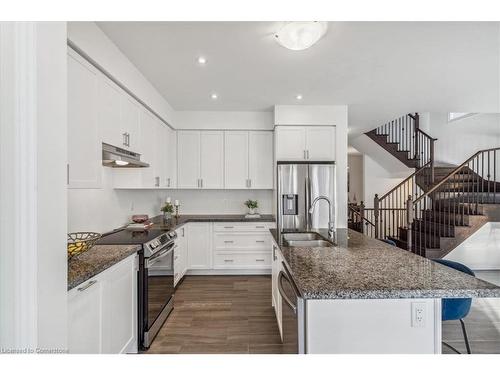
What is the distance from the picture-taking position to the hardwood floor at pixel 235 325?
7.55 ft

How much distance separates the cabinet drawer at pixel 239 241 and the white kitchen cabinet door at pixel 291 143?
1.27m

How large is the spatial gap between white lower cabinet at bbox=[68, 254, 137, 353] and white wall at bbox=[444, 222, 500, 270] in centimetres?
520

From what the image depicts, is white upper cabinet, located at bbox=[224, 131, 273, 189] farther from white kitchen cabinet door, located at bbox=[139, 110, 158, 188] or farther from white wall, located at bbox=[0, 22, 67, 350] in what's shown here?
white wall, located at bbox=[0, 22, 67, 350]

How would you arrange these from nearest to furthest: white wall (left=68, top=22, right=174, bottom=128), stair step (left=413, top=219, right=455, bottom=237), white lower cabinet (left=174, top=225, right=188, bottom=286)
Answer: white wall (left=68, top=22, right=174, bottom=128) → white lower cabinet (left=174, top=225, right=188, bottom=286) → stair step (left=413, top=219, right=455, bottom=237)

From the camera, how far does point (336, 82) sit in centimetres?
322

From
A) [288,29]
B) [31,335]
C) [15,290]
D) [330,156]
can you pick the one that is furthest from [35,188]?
[330,156]

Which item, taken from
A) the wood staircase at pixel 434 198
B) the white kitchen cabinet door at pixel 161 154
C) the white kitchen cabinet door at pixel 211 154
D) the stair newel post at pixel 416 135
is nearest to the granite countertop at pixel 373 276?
the white kitchen cabinet door at pixel 161 154

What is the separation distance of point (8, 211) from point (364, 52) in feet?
9.26

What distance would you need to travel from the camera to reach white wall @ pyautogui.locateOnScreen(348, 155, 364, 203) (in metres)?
8.83

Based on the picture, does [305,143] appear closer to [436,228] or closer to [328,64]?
[328,64]

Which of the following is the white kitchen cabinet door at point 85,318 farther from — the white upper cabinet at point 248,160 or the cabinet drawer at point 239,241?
the white upper cabinet at point 248,160

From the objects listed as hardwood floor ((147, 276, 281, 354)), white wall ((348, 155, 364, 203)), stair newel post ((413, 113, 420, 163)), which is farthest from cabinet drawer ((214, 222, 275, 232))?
white wall ((348, 155, 364, 203))

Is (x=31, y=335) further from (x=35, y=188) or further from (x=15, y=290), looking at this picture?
(x=35, y=188)
